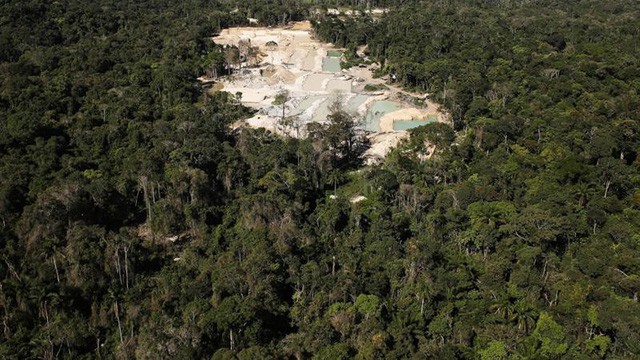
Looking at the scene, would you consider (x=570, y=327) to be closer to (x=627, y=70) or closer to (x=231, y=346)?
(x=231, y=346)

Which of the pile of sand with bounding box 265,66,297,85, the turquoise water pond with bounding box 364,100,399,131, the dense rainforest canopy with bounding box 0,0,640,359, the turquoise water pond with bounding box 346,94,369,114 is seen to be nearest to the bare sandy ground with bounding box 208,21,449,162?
the pile of sand with bounding box 265,66,297,85

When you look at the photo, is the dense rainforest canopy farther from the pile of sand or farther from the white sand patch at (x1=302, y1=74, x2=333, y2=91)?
the white sand patch at (x1=302, y1=74, x2=333, y2=91)

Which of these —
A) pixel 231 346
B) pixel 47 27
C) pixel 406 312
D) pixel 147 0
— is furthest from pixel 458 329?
pixel 147 0

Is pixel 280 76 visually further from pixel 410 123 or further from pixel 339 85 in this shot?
pixel 410 123

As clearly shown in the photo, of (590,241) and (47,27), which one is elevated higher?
(47,27)

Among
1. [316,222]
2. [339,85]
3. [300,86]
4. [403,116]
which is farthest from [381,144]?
[300,86]
